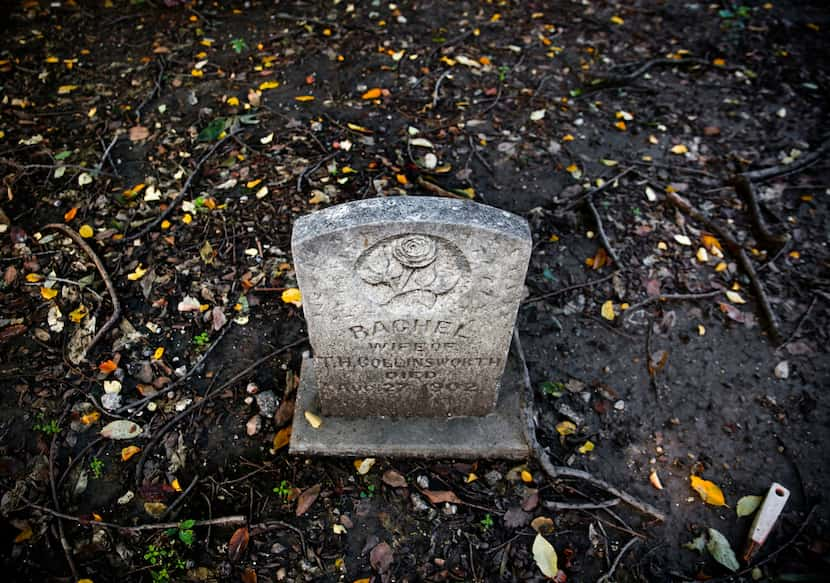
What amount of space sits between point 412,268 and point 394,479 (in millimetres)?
1310

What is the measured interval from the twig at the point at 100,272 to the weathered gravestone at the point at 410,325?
1325 millimetres

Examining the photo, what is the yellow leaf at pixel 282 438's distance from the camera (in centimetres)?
298

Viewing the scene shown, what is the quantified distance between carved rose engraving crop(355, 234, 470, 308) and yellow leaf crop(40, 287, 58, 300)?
257 cm

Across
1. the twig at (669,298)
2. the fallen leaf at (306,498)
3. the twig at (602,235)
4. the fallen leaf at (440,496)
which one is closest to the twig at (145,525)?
the fallen leaf at (306,498)

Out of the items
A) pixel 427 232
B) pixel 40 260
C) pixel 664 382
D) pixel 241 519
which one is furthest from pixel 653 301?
pixel 40 260

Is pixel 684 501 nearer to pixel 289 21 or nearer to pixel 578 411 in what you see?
pixel 578 411

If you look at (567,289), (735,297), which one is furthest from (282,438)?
(735,297)

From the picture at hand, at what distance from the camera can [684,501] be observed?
9.49 ft

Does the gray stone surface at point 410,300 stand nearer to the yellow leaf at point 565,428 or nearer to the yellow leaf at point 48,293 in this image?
the yellow leaf at point 565,428

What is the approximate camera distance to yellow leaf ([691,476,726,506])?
289 centimetres

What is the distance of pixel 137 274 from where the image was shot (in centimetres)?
371

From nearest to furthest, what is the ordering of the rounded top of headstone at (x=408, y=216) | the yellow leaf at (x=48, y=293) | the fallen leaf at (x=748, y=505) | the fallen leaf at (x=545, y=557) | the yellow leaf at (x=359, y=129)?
the rounded top of headstone at (x=408, y=216) < the fallen leaf at (x=545, y=557) < the fallen leaf at (x=748, y=505) < the yellow leaf at (x=48, y=293) < the yellow leaf at (x=359, y=129)

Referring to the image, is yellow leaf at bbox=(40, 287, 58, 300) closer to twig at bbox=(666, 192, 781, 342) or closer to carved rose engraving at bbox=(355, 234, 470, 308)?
carved rose engraving at bbox=(355, 234, 470, 308)

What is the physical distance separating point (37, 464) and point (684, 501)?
11.6 ft
